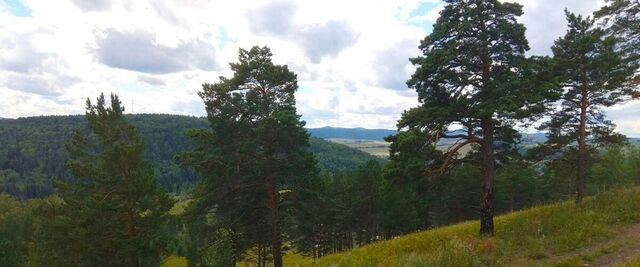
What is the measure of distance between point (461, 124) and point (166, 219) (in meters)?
19.5

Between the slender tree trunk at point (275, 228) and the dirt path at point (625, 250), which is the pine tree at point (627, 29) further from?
the slender tree trunk at point (275, 228)

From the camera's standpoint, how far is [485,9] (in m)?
15.4

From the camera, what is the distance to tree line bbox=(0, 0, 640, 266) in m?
15.4

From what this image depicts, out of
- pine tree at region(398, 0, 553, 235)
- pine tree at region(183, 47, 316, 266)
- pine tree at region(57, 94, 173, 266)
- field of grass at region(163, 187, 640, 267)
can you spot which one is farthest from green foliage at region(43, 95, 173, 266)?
pine tree at region(398, 0, 553, 235)

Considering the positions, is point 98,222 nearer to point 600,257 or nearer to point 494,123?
point 494,123

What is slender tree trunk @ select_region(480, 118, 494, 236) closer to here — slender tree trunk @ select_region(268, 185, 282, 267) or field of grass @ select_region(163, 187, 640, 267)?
field of grass @ select_region(163, 187, 640, 267)

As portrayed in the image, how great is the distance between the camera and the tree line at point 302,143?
1542 cm

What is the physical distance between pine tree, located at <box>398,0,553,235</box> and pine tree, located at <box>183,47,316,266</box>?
7912 mm

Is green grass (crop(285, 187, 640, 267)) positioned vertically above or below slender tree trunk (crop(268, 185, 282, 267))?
above

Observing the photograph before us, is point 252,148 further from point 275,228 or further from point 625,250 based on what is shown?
point 625,250

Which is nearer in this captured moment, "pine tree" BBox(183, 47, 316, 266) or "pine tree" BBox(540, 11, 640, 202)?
"pine tree" BBox(540, 11, 640, 202)

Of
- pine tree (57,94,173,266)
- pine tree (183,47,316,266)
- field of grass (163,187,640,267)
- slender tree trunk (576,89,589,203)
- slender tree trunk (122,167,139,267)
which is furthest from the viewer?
slender tree trunk (122,167,139,267)

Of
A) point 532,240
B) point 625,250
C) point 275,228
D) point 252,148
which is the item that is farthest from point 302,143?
point 625,250

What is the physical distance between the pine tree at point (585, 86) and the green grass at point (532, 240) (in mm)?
2043
